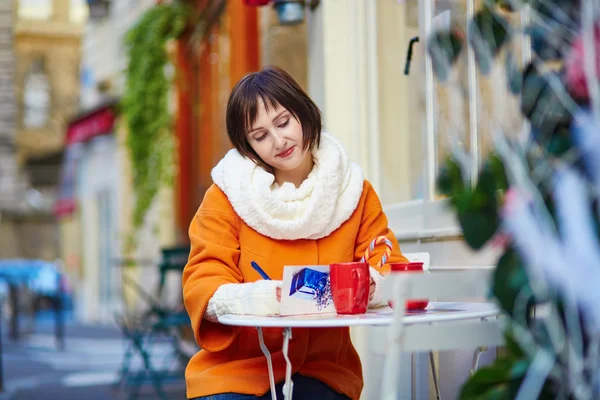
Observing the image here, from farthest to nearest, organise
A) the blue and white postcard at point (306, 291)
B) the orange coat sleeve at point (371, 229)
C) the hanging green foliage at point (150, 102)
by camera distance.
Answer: the hanging green foliage at point (150, 102), the orange coat sleeve at point (371, 229), the blue and white postcard at point (306, 291)

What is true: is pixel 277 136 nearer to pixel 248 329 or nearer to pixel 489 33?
pixel 248 329

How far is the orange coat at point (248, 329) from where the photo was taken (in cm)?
229

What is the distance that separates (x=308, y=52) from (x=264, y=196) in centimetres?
241

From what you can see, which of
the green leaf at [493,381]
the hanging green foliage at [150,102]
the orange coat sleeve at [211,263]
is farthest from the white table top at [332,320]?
the hanging green foliage at [150,102]

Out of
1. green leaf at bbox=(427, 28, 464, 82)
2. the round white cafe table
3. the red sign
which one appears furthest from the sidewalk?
green leaf at bbox=(427, 28, 464, 82)

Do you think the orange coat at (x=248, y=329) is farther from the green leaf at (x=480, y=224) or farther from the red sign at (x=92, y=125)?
the red sign at (x=92, y=125)

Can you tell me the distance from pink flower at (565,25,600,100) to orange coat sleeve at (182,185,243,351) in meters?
1.15

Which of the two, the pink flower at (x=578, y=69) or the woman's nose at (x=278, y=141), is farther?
the woman's nose at (x=278, y=141)

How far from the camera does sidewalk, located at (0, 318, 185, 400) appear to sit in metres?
6.34

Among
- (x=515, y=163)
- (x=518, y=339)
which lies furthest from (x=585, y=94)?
(x=518, y=339)

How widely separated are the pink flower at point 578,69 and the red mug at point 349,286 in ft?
3.08

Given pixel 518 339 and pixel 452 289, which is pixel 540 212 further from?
pixel 452 289

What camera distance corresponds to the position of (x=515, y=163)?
4.18 feet

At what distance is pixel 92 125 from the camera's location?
47.1ft
